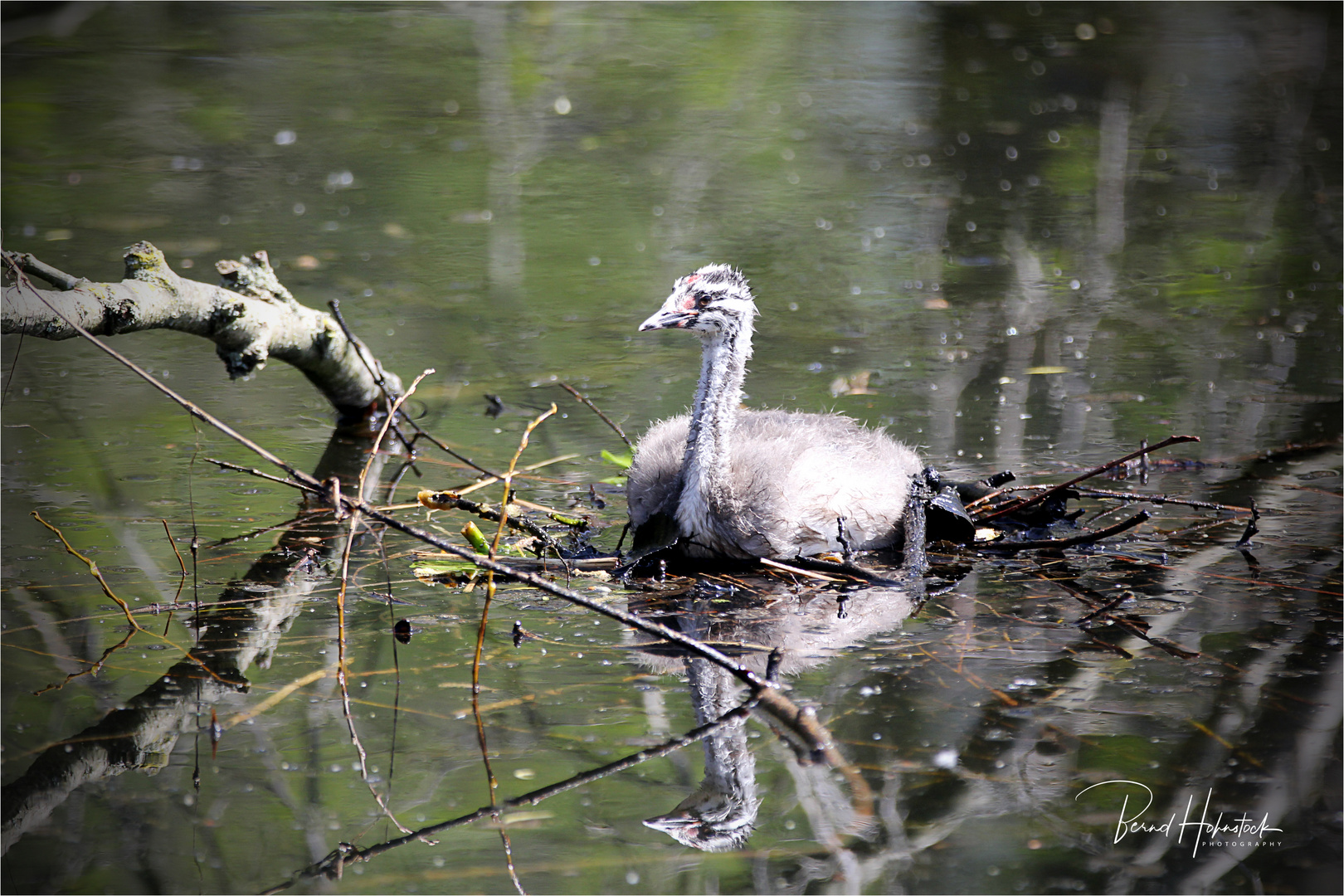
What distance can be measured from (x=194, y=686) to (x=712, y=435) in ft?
6.32

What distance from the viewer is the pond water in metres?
3.44

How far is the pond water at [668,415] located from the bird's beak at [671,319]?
2.79 ft

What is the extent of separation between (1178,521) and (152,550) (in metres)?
3.77

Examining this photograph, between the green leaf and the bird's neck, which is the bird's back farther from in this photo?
the green leaf

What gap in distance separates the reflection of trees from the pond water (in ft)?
0.05

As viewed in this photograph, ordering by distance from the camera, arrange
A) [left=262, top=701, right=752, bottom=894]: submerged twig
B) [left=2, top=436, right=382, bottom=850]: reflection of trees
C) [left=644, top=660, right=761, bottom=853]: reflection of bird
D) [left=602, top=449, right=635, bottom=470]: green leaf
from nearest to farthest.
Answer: [left=262, top=701, right=752, bottom=894]: submerged twig
[left=644, top=660, right=761, bottom=853]: reflection of bird
[left=2, top=436, right=382, bottom=850]: reflection of trees
[left=602, top=449, right=635, bottom=470]: green leaf

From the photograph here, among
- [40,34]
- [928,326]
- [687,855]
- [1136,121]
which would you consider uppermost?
[40,34]

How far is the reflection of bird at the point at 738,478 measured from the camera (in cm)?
495

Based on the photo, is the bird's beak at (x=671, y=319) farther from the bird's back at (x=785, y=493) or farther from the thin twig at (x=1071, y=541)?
the thin twig at (x=1071, y=541)

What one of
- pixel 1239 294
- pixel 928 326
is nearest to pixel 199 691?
pixel 928 326

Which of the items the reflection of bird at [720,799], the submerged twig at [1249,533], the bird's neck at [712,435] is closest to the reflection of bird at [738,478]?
the bird's neck at [712,435]

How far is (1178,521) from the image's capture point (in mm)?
5426

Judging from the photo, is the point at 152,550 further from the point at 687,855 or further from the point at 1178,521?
the point at 1178,521

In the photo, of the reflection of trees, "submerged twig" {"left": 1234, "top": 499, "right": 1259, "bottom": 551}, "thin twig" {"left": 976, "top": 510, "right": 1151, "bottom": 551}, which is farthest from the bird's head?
"submerged twig" {"left": 1234, "top": 499, "right": 1259, "bottom": 551}
